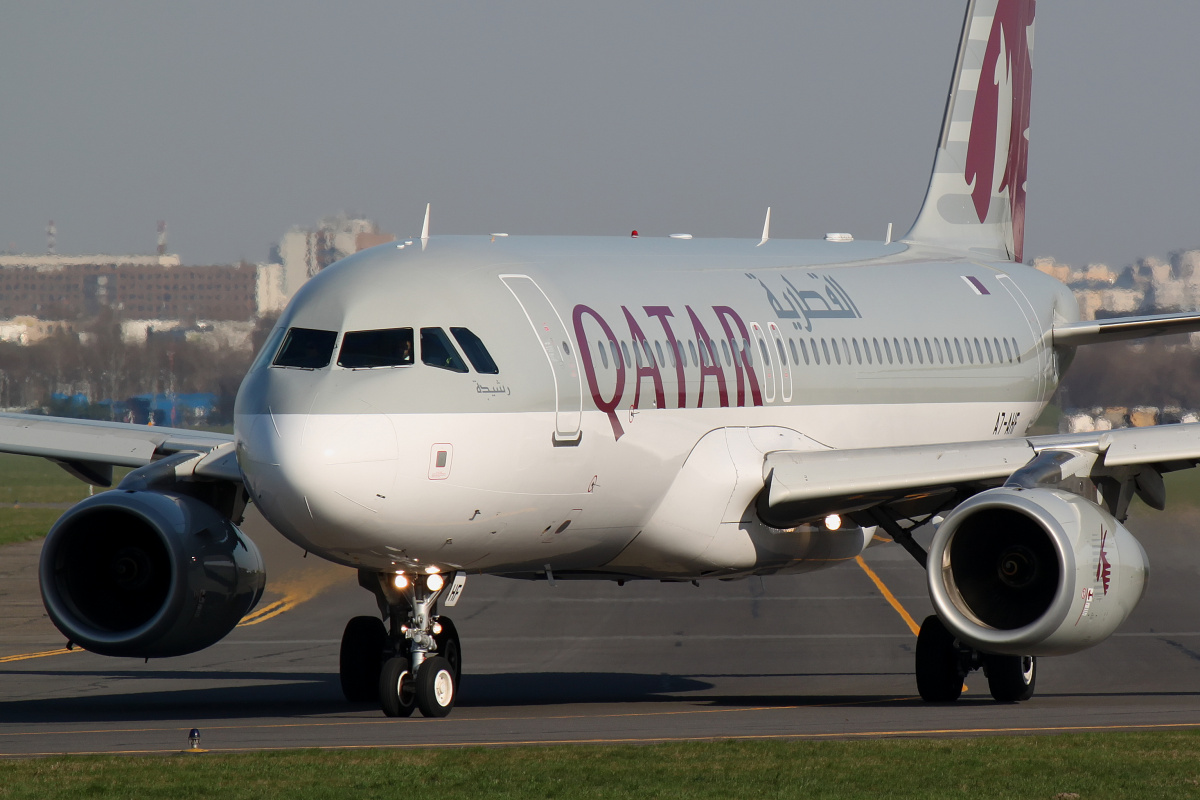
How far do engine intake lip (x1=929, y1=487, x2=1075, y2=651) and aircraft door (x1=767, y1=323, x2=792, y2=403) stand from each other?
12.5 feet

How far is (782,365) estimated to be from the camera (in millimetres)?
20812

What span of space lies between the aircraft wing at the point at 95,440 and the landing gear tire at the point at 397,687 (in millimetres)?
4597

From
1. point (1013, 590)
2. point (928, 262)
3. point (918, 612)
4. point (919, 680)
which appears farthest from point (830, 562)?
point (918, 612)

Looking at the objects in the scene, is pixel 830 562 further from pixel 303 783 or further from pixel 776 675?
pixel 303 783

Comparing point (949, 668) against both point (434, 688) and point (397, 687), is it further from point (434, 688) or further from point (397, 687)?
point (397, 687)

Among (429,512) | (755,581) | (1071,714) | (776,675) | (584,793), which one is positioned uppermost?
(429,512)

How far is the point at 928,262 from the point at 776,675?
6428 mm

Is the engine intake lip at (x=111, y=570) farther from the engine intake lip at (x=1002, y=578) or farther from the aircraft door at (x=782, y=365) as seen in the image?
the engine intake lip at (x=1002, y=578)

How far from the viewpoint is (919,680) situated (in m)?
20.3

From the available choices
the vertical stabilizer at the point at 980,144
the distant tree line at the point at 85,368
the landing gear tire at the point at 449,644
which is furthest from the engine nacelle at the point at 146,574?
the distant tree line at the point at 85,368

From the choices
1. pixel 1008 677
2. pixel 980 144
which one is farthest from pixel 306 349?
pixel 980 144

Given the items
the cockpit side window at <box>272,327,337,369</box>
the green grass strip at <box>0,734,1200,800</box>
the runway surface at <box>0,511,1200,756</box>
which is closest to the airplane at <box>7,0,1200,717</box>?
the cockpit side window at <box>272,327,337,369</box>

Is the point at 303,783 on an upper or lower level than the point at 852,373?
lower

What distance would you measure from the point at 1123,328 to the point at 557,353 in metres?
11.5
